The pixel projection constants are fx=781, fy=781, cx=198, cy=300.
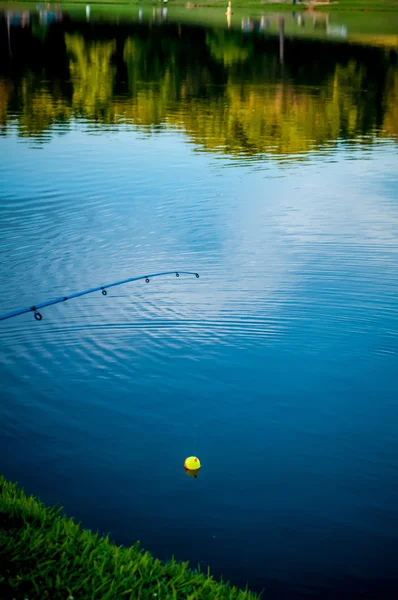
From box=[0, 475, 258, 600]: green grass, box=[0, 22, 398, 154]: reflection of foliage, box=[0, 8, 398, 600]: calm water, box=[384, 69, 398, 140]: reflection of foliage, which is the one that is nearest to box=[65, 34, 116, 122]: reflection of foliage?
box=[0, 22, 398, 154]: reflection of foliage

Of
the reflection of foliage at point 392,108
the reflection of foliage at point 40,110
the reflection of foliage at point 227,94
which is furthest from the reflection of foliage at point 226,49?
the reflection of foliage at point 40,110

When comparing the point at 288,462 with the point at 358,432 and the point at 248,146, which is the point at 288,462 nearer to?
the point at 358,432

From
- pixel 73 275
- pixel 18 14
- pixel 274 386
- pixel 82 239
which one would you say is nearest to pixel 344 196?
pixel 82 239

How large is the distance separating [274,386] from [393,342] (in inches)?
89.6

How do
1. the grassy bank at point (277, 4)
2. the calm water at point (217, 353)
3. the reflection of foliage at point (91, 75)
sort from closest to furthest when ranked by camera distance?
the calm water at point (217, 353) → the reflection of foliage at point (91, 75) → the grassy bank at point (277, 4)

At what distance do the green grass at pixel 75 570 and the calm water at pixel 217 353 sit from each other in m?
1.11

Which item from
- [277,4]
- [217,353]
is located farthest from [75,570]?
[277,4]

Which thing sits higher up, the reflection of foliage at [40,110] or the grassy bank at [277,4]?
the grassy bank at [277,4]

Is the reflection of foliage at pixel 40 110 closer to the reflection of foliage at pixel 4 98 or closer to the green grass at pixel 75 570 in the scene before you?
the reflection of foliage at pixel 4 98

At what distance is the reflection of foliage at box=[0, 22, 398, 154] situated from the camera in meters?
33.7

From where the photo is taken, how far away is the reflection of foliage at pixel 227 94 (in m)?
33.7

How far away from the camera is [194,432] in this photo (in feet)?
30.2

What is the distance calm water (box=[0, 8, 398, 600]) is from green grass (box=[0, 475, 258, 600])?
1107 mm

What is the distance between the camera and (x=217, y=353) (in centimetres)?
1113
